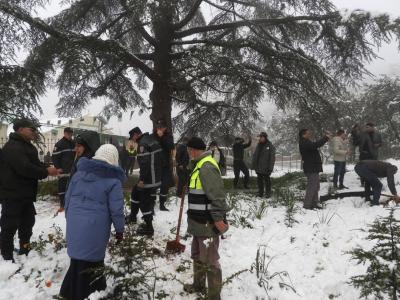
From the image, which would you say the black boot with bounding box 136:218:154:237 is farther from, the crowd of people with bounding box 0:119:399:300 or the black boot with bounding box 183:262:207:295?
the black boot with bounding box 183:262:207:295

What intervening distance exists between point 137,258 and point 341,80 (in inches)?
354

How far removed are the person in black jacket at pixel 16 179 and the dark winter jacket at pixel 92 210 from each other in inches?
56.0

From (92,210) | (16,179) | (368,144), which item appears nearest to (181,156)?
(16,179)

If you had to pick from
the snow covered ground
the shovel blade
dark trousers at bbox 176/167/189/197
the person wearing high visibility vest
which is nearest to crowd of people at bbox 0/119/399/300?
the person wearing high visibility vest

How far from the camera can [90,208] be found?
12.7 ft

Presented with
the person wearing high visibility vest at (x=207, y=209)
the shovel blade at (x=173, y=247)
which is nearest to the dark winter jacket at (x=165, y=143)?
the shovel blade at (x=173, y=247)

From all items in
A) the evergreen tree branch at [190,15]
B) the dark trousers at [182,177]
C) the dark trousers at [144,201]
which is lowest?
the dark trousers at [144,201]

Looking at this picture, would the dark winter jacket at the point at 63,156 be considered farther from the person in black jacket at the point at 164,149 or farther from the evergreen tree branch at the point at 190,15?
the evergreen tree branch at the point at 190,15

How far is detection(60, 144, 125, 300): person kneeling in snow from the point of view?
3.86 metres

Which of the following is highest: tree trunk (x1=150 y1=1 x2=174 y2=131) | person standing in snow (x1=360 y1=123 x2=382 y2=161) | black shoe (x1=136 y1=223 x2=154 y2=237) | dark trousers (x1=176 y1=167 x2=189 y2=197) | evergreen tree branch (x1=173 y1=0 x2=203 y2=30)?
evergreen tree branch (x1=173 y1=0 x2=203 y2=30)

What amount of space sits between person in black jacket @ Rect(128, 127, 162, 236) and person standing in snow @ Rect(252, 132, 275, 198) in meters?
3.64

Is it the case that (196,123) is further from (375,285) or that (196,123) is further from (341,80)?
(375,285)

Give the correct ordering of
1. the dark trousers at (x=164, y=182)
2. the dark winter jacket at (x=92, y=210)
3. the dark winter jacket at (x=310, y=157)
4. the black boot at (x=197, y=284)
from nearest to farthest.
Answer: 1. the dark winter jacket at (x=92, y=210)
2. the black boot at (x=197, y=284)
3. the dark trousers at (x=164, y=182)
4. the dark winter jacket at (x=310, y=157)

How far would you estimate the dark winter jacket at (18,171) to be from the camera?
497 cm
